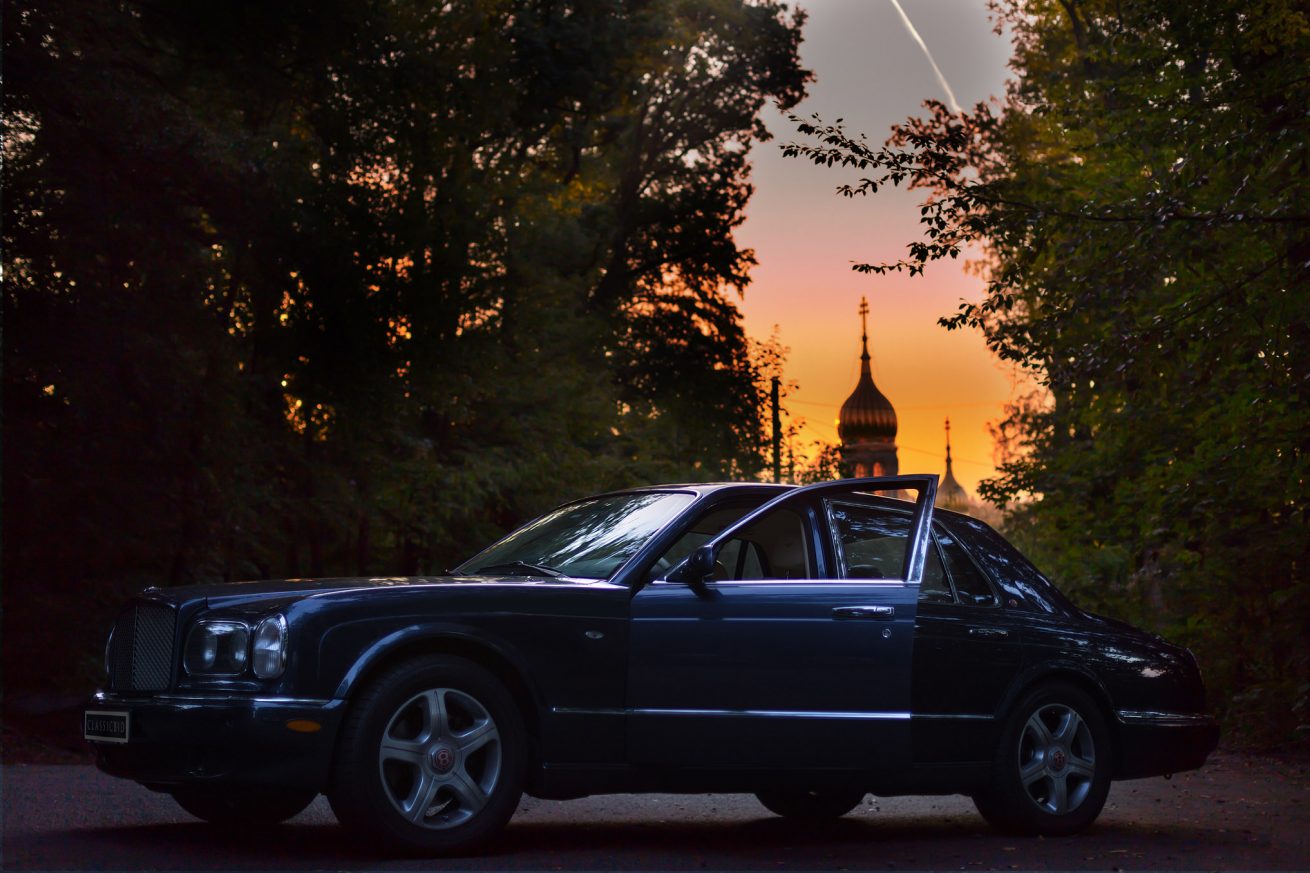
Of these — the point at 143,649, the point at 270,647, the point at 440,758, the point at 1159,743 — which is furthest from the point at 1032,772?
the point at 143,649

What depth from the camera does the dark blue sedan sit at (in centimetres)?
698

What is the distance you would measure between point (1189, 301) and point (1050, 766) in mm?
6040

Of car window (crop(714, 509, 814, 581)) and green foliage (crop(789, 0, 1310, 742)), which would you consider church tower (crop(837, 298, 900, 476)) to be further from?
car window (crop(714, 509, 814, 581))

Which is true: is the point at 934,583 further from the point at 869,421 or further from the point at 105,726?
the point at 869,421

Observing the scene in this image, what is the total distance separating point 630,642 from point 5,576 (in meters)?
13.6

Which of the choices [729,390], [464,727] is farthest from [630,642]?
[729,390]

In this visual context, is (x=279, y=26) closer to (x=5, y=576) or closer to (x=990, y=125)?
(x=5, y=576)

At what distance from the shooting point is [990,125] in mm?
18453

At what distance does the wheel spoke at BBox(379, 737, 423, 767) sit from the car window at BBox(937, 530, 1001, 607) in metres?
3.06

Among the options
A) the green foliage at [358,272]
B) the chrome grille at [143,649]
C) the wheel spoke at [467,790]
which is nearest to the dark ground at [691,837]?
the wheel spoke at [467,790]

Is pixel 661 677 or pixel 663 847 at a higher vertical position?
pixel 661 677

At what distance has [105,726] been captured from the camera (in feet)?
24.0

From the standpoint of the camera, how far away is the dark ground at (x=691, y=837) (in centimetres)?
725

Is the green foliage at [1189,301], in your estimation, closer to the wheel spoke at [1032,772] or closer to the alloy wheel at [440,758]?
the wheel spoke at [1032,772]
